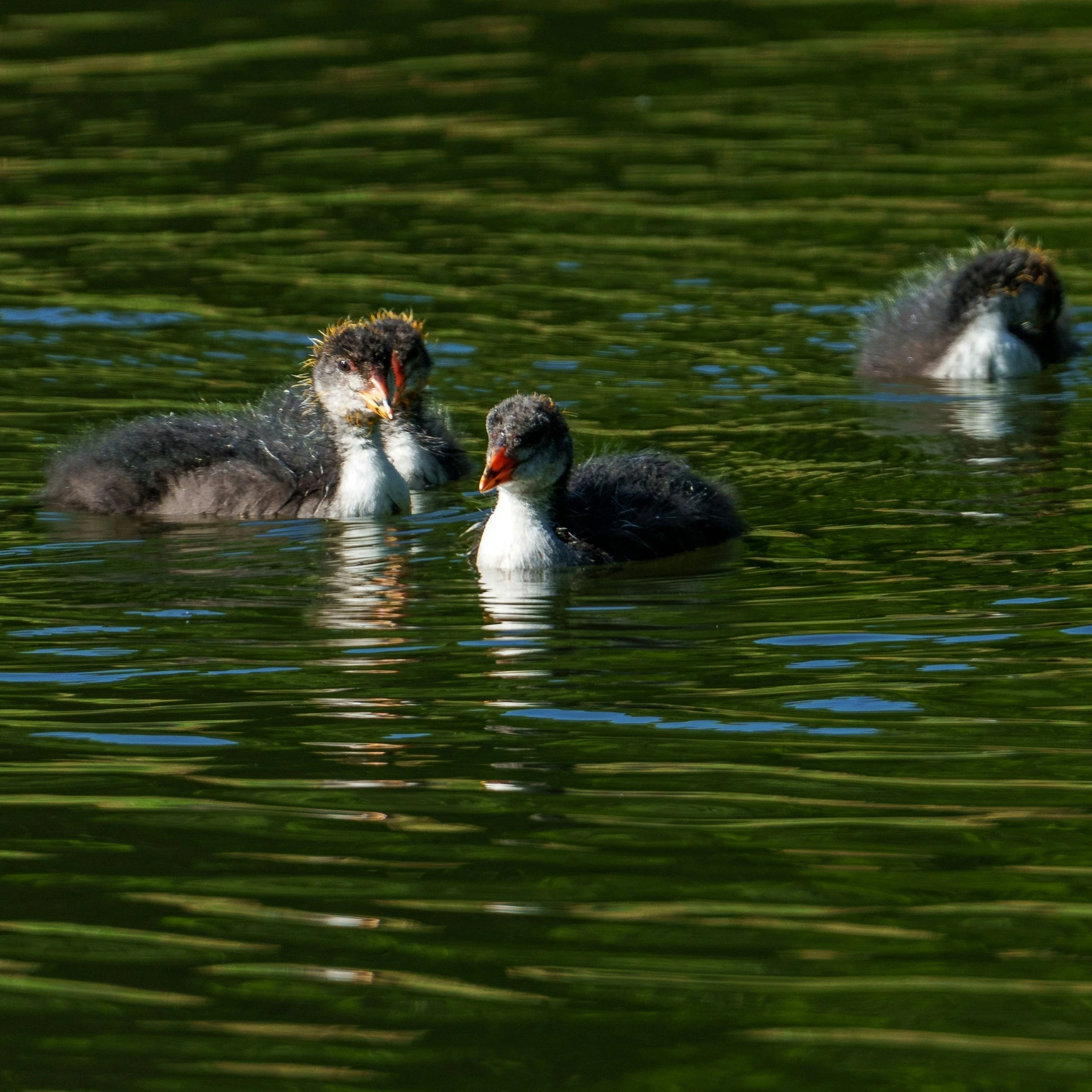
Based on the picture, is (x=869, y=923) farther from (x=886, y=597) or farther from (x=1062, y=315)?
(x=1062, y=315)

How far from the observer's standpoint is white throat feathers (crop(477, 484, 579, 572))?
9.28 metres

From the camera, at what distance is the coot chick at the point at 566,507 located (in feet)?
30.2

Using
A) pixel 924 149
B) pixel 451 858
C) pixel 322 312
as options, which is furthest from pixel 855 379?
pixel 451 858

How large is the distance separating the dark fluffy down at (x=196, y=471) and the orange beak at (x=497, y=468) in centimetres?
188

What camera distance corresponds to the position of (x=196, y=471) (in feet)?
35.4

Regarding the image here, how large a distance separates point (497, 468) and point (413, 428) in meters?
2.60

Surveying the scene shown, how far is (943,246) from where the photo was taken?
53.6 feet

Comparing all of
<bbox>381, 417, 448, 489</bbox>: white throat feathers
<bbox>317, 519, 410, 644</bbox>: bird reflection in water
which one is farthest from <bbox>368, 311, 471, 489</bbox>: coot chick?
<bbox>317, 519, 410, 644</bbox>: bird reflection in water

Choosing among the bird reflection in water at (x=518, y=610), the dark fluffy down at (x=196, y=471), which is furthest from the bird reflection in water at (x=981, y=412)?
the dark fluffy down at (x=196, y=471)

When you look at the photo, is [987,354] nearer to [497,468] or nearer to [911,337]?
[911,337]

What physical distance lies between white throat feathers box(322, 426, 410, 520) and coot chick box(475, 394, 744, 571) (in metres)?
1.08

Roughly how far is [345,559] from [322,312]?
539 centimetres

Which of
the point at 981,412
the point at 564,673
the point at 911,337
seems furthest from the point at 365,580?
the point at 911,337

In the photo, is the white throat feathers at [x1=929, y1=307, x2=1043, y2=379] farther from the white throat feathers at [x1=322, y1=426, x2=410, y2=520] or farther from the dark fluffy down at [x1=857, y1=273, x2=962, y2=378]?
the white throat feathers at [x1=322, y1=426, x2=410, y2=520]
